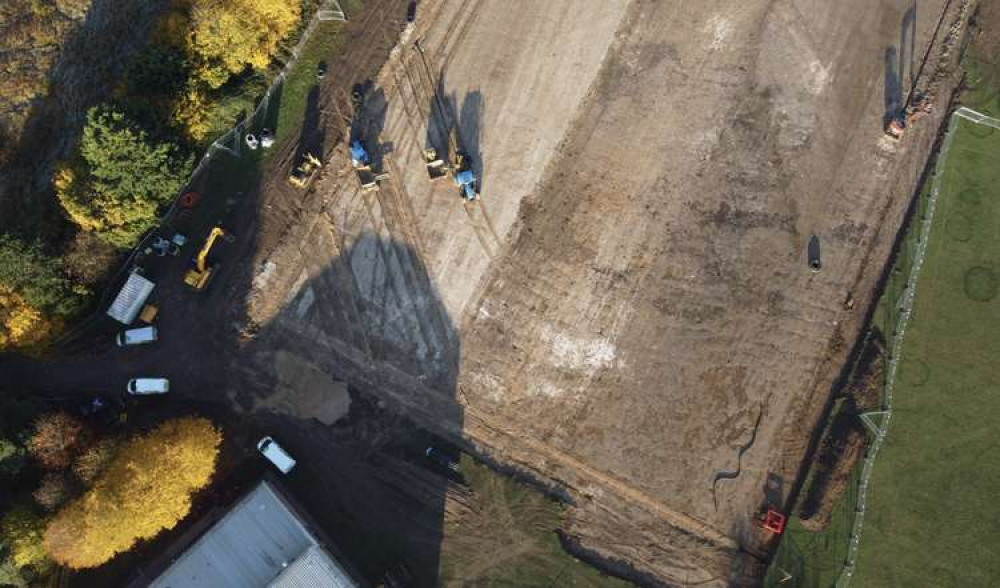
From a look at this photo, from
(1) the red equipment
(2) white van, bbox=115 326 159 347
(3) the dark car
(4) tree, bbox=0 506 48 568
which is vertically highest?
(3) the dark car

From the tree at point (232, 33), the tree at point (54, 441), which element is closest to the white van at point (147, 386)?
the tree at point (54, 441)

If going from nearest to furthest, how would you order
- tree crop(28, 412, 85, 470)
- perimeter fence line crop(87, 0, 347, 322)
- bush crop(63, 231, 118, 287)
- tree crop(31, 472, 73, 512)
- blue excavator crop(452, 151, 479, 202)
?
tree crop(31, 472, 73, 512) → tree crop(28, 412, 85, 470) → bush crop(63, 231, 118, 287) → perimeter fence line crop(87, 0, 347, 322) → blue excavator crop(452, 151, 479, 202)

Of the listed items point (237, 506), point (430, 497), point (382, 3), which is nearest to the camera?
point (237, 506)

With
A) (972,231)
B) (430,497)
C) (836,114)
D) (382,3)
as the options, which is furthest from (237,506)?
(972,231)

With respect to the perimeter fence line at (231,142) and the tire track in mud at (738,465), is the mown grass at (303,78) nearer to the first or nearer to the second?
the perimeter fence line at (231,142)

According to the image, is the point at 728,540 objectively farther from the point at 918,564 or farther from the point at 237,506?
the point at 237,506

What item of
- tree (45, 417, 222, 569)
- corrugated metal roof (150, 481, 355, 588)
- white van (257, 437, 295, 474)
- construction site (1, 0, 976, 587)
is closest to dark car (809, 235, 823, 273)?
construction site (1, 0, 976, 587)

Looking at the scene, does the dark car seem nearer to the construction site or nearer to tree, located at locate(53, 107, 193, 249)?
the construction site
